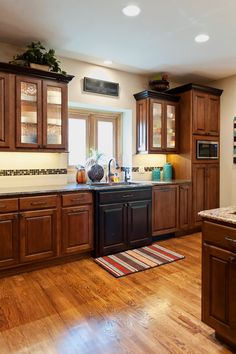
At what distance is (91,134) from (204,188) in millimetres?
2186

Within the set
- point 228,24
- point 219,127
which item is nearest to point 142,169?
point 219,127

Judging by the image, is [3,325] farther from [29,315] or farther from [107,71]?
[107,71]

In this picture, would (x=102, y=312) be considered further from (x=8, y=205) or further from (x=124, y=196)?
(x=124, y=196)

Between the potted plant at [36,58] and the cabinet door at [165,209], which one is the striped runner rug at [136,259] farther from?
the potted plant at [36,58]

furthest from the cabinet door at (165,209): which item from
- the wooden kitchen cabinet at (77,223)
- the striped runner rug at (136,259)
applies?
the wooden kitchen cabinet at (77,223)

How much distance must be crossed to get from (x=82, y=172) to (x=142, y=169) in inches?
47.0

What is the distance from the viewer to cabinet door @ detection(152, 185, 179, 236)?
3980 millimetres

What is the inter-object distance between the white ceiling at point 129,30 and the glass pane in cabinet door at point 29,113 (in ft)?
2.06

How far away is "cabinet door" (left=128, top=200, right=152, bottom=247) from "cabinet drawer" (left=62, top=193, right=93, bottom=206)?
2.00ft

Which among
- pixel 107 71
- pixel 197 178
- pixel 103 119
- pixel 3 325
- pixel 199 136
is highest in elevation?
pixel 107 71

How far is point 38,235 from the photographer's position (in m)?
2.99

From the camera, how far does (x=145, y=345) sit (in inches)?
70.5

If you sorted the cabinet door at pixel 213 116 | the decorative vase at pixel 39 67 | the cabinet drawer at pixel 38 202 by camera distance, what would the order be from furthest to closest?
the cabinet door at pixel 213 116
the decorative vase at pixel 39 67
the cabinet drawer at pixel 38 202

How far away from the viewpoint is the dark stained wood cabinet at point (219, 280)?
5.40 feet
